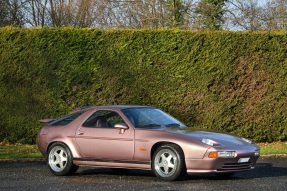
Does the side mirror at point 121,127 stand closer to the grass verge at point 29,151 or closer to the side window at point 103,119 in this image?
the side window at point 103,119

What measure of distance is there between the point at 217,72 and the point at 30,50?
5328mm

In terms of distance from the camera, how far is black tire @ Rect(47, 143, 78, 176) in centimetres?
1247

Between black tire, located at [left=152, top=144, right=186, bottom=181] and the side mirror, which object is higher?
the side mirror

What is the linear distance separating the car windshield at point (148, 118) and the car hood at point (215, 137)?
582mm

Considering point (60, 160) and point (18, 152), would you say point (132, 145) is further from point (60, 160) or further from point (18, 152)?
point (18, 152)

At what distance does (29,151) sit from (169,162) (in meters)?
7.08

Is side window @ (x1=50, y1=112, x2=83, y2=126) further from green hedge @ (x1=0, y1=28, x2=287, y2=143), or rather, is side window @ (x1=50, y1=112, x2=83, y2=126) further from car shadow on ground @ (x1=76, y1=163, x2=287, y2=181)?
green hedge @ (x1=0, y1=28, x2=287, y2=143)

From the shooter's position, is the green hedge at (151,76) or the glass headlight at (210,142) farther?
the green hedge at (151,76)

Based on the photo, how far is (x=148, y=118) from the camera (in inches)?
492

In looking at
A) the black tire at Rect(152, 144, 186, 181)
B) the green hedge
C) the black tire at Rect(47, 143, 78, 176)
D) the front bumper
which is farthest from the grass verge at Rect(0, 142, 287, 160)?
the front bumper

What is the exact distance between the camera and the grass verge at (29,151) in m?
16.3

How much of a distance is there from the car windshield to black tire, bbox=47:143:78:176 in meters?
1.31

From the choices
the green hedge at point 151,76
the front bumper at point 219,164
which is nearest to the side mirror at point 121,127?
the front bumper at point 219,164

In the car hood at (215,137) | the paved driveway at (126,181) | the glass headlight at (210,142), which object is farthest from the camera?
the car hood at (215,137)
